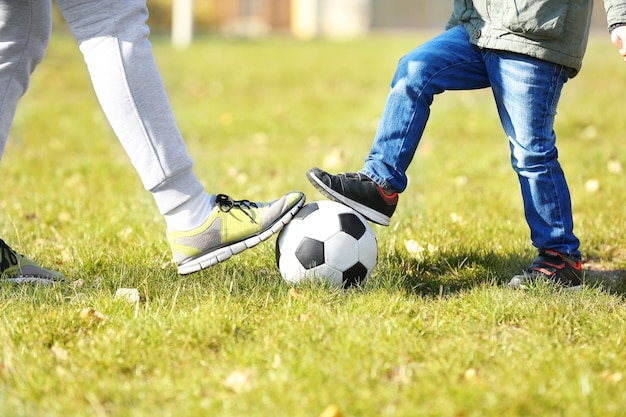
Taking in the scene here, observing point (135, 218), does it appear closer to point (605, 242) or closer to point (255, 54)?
point (605, 242)

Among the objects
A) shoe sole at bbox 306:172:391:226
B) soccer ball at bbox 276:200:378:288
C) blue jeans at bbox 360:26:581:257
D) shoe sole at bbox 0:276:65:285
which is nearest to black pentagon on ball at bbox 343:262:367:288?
soccer ball at bbox 276:200:378:288

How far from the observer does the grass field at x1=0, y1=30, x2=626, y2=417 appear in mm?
2182

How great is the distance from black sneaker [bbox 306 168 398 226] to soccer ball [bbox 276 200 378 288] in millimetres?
56

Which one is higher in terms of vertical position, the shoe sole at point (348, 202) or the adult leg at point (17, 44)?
the adult leg at point (17, 44)

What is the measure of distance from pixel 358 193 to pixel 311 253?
1.13 feet

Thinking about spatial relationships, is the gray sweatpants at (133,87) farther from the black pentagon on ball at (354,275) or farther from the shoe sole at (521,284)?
the shoe sole at (521,284)

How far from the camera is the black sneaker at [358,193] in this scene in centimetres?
318

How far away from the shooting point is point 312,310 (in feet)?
8.99

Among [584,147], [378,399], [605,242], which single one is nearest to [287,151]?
[584,147]

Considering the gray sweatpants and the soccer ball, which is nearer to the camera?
the gray sweatpants

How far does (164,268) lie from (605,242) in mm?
2163

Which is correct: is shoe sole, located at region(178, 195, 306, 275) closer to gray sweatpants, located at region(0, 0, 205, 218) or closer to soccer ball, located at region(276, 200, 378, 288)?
soccer ball, located at region(276, 200, 378, 288)

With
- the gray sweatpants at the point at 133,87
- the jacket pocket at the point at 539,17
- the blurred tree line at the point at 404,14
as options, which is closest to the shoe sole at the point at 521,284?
the jacket pocket at the point at 539,17

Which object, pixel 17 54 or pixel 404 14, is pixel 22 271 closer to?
pixel 17 54
